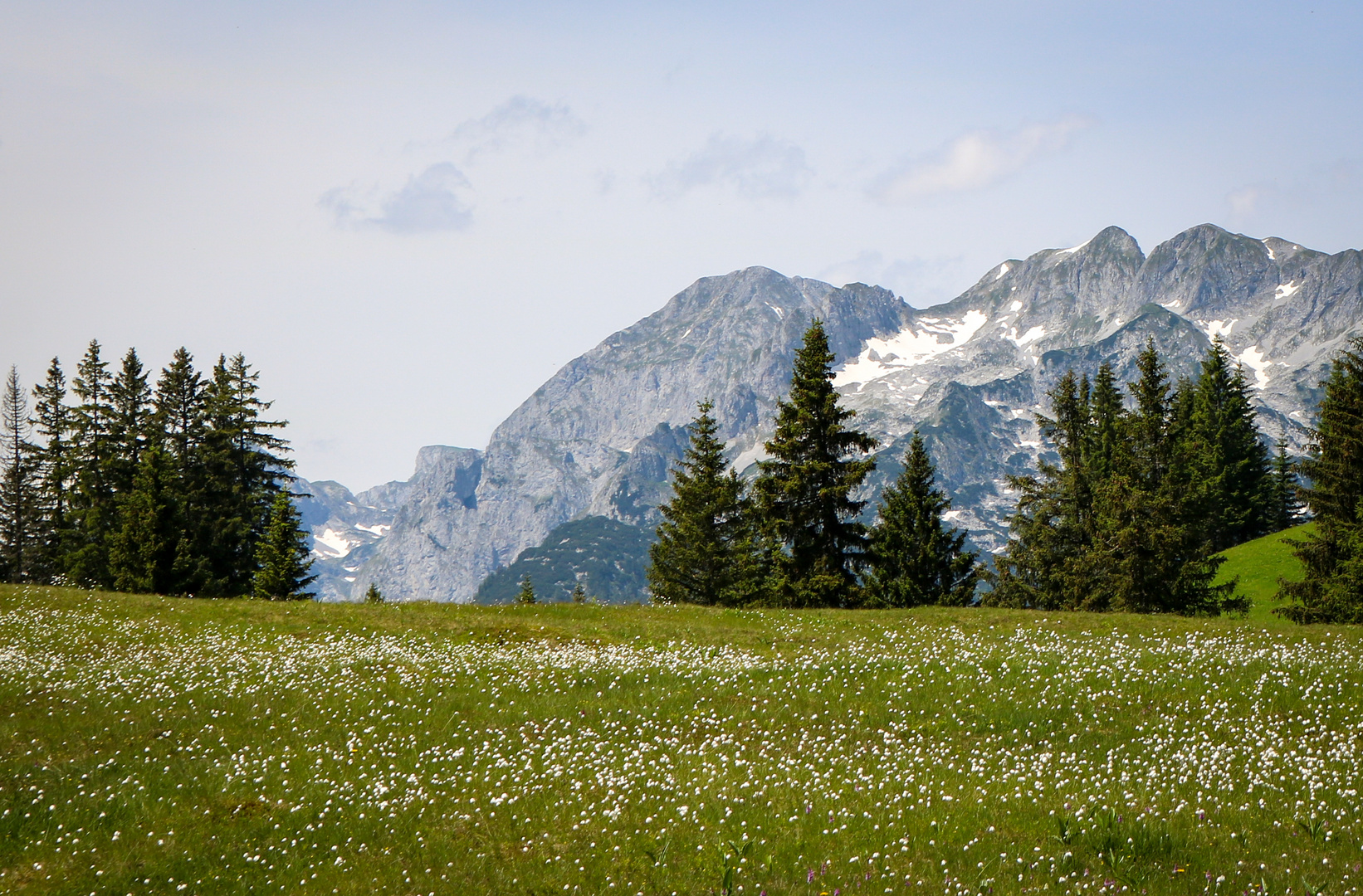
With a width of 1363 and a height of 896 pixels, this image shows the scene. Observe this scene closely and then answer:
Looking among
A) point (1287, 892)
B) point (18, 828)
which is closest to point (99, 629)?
point (18, 828)

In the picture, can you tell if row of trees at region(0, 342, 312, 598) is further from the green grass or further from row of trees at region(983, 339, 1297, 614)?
the green grass

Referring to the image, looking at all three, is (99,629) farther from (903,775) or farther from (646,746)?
(903,775)

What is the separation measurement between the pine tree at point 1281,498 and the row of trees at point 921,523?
1734 cm

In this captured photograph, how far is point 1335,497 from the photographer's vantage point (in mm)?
47812

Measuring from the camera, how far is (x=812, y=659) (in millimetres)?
24312

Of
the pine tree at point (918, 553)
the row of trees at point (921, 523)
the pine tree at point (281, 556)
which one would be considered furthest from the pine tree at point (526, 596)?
the pine tree at point (918, 553)

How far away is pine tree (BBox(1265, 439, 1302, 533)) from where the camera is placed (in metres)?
86.2

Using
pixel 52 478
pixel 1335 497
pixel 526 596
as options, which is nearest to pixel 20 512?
pixel 52 478

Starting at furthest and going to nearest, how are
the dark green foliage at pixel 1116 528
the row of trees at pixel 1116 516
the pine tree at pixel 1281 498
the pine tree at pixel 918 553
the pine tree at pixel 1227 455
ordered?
1. the pine tree at pixel 1281 498
2. the pine tree at pixel 1227 455
3. the pine tree at pixel 918 553
4. the row of trees at pixel 1116 516
5. the dark green foliage at pixel 1116 528

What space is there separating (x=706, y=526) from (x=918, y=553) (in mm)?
12599

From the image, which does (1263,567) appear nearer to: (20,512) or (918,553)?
(918,553)

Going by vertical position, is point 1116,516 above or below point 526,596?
above

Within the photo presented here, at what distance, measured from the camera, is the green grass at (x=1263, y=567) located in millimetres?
60750

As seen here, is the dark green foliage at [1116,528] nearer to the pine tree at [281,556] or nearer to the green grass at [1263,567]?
the green grass at [1263,567]
